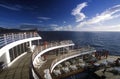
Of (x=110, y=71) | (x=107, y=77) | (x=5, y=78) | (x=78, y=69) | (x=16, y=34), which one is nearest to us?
(x=5, y=78)

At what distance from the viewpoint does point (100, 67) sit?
83.3 feet

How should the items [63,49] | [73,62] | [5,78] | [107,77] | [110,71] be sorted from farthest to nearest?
1. [63,49]
2. [73,62]
3. [110,71]
4. [107,77]
5. [5,78]

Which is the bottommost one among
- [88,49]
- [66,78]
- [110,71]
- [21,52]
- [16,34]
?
[66,78]

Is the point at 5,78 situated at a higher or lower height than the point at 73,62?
higher

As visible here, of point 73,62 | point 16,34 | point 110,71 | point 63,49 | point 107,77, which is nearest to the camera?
point 16,34

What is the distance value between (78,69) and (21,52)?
1397cm

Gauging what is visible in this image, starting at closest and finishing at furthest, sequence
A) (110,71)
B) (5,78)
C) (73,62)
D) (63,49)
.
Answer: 1. (5,78)
2. (110,71)
3. (73,62)
4. (63,49)

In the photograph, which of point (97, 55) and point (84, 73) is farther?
point (97, 55)

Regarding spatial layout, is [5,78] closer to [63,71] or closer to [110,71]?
[63,71]

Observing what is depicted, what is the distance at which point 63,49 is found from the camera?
104 feet

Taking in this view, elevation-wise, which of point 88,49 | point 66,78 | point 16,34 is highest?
point 16,34

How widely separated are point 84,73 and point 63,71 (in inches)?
219

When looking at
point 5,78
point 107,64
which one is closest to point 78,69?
point 107,64

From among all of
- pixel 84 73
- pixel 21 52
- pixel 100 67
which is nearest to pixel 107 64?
pixel 100 67
